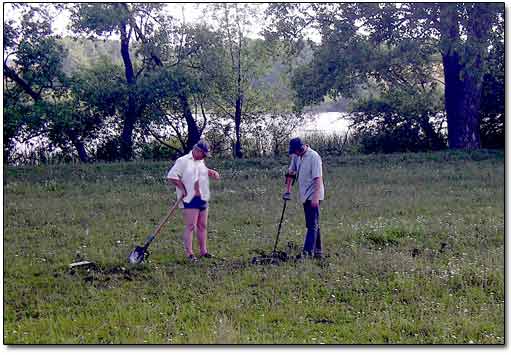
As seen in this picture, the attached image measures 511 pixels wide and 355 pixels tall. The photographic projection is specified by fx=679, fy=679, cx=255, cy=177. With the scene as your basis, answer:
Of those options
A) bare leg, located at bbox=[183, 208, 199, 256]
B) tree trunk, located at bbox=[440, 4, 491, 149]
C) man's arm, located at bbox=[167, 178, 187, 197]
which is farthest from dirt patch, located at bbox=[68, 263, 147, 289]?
tree trunk, located at bbox=[440, 4, 491, 149]

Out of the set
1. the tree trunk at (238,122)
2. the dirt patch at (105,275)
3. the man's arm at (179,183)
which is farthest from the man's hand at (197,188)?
the tree trunk at (238,122)

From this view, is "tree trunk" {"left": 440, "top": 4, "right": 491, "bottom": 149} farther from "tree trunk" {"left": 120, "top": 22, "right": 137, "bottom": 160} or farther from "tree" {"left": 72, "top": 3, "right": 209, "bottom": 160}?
"tree trunk" {"left": 120, "top": 22, "right": 137, "bottom": 160}

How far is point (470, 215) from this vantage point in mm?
11500

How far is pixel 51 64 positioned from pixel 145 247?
45.6 feet

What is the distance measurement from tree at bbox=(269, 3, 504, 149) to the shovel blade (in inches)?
550

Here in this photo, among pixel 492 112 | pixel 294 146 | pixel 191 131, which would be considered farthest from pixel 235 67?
pixel 294 146

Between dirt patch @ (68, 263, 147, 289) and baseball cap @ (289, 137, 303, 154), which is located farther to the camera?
baseball cap @ (289, 137, 303, 154)

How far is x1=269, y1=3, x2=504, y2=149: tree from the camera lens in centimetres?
2025

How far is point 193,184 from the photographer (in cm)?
833

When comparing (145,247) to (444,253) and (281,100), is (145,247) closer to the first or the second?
(444,253)

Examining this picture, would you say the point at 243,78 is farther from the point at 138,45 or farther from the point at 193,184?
the point at 193,184

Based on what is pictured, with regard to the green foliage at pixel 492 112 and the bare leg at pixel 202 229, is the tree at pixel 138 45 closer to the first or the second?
the green foliage at pixel 492 112

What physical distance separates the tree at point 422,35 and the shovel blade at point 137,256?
1396 centimetres

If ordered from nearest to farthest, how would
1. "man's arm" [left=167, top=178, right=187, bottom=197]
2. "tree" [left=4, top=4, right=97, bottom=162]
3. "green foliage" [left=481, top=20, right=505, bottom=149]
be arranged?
"man's arm" [left=167, top=178, right=187, bottom=197]
"tree" [left=4, top=4, right=97, bottom=162]
"green foliage" [left=481, top=20, right=505, bottom=149]
